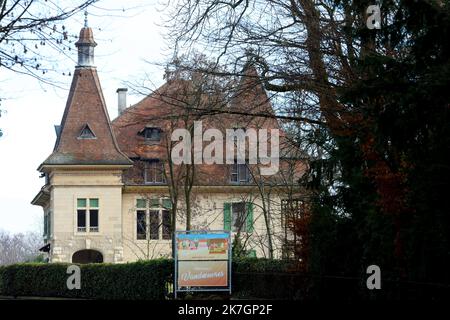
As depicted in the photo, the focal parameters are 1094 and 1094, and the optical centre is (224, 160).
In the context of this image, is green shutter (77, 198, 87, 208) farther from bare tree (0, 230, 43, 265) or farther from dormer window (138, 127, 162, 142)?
bare tree (0, 230, 43, 265)

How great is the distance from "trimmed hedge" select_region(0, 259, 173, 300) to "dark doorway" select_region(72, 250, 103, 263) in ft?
80.2

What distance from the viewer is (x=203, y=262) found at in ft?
104

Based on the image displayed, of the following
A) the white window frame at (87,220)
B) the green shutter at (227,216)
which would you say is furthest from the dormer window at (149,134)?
the green shutter at (227,216)

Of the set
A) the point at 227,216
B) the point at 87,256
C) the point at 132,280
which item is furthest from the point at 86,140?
the point at 132,280

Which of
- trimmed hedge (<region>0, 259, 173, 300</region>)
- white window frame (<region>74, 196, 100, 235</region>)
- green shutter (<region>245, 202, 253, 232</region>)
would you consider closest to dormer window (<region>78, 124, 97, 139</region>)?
white window frame (<region>74, 196, 100, 235</region>)

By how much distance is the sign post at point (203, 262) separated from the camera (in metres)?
31.6

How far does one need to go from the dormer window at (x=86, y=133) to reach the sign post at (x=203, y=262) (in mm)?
42781

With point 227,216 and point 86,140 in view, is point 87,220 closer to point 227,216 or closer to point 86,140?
point 86,140

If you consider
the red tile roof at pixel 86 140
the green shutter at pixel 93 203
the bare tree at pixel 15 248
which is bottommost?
the bare tree at pixel 15 248

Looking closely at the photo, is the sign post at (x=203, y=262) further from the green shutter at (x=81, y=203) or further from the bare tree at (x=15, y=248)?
the bare tree at (x=15, y=248)

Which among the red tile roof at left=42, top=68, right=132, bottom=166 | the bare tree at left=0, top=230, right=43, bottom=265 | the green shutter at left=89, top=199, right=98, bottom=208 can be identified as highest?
the red tile roof at left=42, top=68, right=132, bottom=166

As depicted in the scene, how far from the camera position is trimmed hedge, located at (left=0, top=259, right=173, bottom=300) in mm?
36656

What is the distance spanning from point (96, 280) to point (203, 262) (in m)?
10.8

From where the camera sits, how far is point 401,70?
1747cm
